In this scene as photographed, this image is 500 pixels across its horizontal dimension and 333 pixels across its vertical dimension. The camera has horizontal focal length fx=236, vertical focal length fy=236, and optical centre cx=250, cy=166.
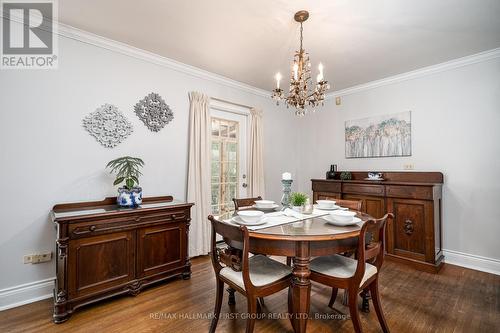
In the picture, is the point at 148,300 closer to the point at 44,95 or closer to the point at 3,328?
the point at 3,328

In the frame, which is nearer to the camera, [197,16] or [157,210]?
[197,16]

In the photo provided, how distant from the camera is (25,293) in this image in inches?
86.6

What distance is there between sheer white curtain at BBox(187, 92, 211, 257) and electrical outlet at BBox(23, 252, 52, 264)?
1.50 meters

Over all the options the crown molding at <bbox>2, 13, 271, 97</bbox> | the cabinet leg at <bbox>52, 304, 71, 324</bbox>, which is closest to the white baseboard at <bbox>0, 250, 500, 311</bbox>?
the cabinet leg at <bbox>52, 304, 71, 324</bbox>

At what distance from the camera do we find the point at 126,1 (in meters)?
2.07

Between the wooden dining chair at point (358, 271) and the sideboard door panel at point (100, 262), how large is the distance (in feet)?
5.76

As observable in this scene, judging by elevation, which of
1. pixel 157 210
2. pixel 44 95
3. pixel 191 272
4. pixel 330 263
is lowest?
pixel 191 272

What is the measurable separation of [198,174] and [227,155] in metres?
0.72

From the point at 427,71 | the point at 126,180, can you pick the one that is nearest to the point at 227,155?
the point at 126,180

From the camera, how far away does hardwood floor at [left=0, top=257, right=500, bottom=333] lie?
6.11 ft

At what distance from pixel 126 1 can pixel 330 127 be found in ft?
11.9

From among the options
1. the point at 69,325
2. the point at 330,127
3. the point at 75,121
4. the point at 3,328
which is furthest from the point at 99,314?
the point at 330,127

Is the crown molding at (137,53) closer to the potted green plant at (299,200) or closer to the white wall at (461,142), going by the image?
the potted green plant at (299,200)

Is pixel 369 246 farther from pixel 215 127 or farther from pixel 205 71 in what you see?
pixel 205 71
